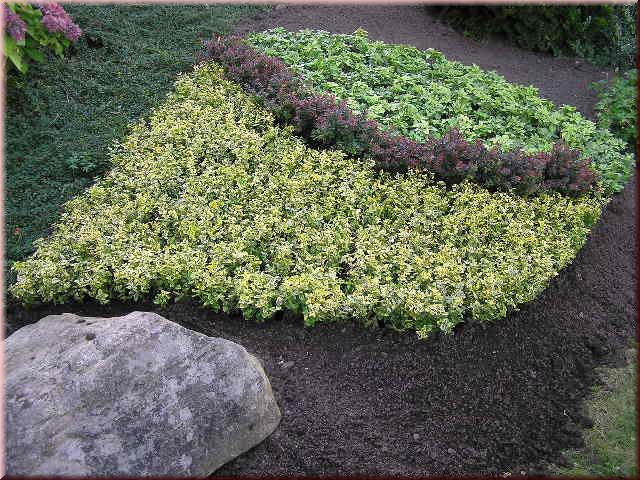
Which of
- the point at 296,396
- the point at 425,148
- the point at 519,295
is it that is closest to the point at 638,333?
the point at 519,295

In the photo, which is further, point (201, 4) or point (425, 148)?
point (201, 4)

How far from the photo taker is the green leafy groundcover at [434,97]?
5.73m

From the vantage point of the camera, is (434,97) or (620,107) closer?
(434,97)

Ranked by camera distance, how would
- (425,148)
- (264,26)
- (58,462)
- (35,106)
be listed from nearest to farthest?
(58,462) → (425,148) → (35,106) → (264,26)

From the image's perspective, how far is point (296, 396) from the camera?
11.2 feet

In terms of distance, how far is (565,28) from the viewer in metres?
8.08

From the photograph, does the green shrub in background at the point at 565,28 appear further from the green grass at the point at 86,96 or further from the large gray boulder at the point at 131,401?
the large gray boulder at the point at 131,401

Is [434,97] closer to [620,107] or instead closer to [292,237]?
[620,107]

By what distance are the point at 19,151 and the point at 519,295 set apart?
14.2 ft

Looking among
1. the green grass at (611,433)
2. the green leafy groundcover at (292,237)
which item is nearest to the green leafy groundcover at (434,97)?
the green leafy groundcover at (292,237)

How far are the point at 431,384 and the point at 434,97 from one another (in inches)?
141

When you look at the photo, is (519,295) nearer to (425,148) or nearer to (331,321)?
(331,321)

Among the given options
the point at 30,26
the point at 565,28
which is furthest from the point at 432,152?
the point at 565,28

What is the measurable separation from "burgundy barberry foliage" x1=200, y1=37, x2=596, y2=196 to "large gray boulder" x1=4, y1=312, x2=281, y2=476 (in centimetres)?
255
